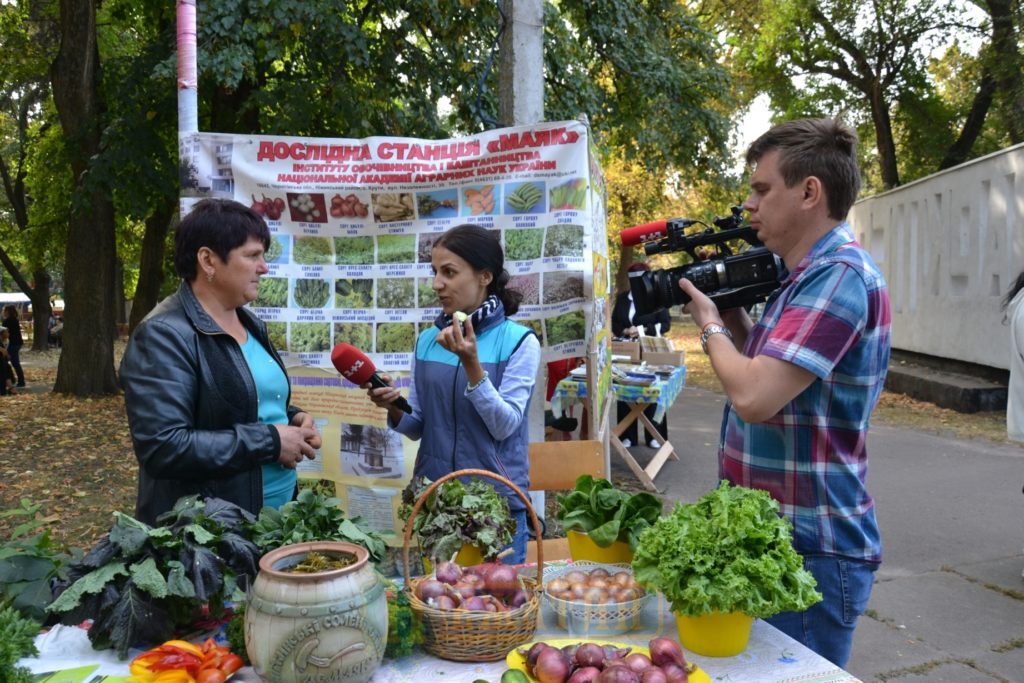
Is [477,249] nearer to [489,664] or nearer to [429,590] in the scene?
[429,590]

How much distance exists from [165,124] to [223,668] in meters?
9.42

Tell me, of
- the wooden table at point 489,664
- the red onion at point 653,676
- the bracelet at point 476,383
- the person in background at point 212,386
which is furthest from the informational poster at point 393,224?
the red onion at point 653,676

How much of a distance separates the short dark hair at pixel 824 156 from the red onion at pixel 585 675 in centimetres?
114

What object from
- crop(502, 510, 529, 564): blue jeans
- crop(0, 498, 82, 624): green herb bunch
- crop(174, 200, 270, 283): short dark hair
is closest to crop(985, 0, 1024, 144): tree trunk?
crop(502, 510, 529, 564): blue jeans

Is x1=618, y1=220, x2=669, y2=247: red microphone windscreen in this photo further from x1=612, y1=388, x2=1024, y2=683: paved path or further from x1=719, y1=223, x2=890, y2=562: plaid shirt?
x1=612, y1=388, x2=1024, y2=683: paved path

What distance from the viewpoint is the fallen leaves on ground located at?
636 cm

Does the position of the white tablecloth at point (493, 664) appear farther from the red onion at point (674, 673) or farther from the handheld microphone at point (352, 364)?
the handheld microphone at point (352, 364)

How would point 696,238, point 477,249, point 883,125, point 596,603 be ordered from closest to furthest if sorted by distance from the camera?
point 596,603, point 696,238, point 477,249, point 883,125

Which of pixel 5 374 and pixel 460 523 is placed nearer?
pixel 460 523

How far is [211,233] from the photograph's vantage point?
8.00 feet

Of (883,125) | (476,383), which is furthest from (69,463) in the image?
(883,125)

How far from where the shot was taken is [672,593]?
5.57 feet

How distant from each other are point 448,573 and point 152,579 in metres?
0.63

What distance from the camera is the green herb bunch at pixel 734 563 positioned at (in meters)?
1.63
